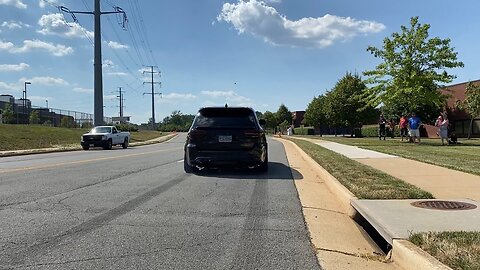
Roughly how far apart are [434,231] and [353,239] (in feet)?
3.23

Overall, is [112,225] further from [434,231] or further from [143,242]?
[434,231]

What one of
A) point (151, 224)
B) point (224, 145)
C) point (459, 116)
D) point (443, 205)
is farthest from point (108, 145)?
point (459, 116)

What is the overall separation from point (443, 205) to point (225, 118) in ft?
21.6

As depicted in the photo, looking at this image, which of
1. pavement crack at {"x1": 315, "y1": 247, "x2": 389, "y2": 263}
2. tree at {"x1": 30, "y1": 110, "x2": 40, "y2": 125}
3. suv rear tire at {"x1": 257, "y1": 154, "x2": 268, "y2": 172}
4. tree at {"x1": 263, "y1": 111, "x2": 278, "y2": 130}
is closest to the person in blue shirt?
suv rear tire at {"x1": 257, "y1": 154, "x2": 268, "y2": 172}

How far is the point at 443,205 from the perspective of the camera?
692 cm

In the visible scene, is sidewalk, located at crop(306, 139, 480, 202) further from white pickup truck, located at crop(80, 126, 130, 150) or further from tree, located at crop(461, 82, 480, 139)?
tree, located at crop(461, 82, 480, 139)

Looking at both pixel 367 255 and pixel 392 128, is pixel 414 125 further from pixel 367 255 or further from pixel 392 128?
pixel 367 255

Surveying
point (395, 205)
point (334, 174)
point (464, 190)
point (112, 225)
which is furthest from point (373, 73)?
point (112, 225)

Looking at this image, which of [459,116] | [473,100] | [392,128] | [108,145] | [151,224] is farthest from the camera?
[459,116]

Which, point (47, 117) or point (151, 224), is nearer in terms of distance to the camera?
point (151, 224)

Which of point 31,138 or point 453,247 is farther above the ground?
point 31,138

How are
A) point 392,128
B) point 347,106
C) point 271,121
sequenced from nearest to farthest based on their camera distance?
point 392,128, point 347,106, point 271,121

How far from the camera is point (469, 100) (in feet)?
124

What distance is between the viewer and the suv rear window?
12.2 m
